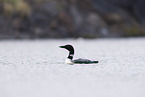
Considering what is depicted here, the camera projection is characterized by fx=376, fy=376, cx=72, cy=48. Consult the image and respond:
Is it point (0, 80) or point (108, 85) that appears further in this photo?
point (0, 80)

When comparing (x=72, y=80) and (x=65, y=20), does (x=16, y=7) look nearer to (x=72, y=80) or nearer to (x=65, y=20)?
(x=65, y=20)

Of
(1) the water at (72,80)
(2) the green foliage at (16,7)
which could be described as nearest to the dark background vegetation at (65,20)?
(2) the green foliage at (16,7)

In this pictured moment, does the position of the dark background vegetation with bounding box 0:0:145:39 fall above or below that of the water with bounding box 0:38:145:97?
above

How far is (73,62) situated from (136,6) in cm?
4985

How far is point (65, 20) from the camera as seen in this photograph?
198 ft

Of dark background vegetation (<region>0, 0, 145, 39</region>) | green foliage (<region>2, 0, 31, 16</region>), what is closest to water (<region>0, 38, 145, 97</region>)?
dark background vegetation (<region>0, 0, 145, 39</region>)

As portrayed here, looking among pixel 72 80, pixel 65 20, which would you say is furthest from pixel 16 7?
pixel 72 80

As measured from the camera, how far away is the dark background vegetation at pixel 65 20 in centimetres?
5828

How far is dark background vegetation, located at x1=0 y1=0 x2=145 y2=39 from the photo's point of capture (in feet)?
191

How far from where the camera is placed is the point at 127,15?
218ft

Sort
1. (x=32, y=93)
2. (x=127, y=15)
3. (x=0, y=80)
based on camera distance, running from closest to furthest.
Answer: (x=32, y=93) < (x=0, y=80) < (x=127, y=15)

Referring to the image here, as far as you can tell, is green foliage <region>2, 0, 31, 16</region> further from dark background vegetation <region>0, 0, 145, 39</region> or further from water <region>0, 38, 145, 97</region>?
water <region>0, 38, 145, 97</region>

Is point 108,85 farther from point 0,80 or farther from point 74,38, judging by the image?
point 74,38

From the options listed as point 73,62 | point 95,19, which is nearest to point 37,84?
point 73,62
